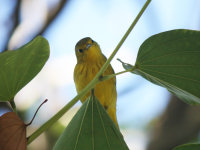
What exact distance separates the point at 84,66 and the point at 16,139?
94 centimetres

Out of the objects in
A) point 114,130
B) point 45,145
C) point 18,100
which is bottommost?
point 45,145

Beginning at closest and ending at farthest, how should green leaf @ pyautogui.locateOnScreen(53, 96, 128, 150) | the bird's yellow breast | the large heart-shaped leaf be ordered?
the large heart-shaped leaf, green leaf @ pyautogui.locateOnScreen(53, 96, 128, 150), the bird's yellow breast

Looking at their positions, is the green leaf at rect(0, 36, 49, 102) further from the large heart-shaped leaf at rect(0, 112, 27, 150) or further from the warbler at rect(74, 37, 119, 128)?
the warbler at rect(74, 37, 119, 128)

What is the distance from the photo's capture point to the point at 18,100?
2531 millimetres

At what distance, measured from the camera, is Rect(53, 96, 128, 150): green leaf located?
451 mm

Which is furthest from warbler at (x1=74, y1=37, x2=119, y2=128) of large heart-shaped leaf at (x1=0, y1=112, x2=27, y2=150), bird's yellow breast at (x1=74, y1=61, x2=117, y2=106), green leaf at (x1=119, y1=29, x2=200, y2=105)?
large heart-shaped leaf at (x1=0, y1=112, x2=27, y2=150)

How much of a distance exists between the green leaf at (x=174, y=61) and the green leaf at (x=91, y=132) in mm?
121

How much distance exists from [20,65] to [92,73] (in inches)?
30.4

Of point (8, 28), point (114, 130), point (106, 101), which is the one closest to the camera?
point (114, 130)

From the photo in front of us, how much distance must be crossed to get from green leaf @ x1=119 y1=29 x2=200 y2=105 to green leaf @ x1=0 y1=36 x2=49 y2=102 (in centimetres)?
20

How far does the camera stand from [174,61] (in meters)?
0.51

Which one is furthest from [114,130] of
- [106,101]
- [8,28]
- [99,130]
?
[8,28]

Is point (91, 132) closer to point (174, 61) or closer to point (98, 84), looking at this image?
point (174, 61)

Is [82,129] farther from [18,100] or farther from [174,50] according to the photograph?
[18,100]
